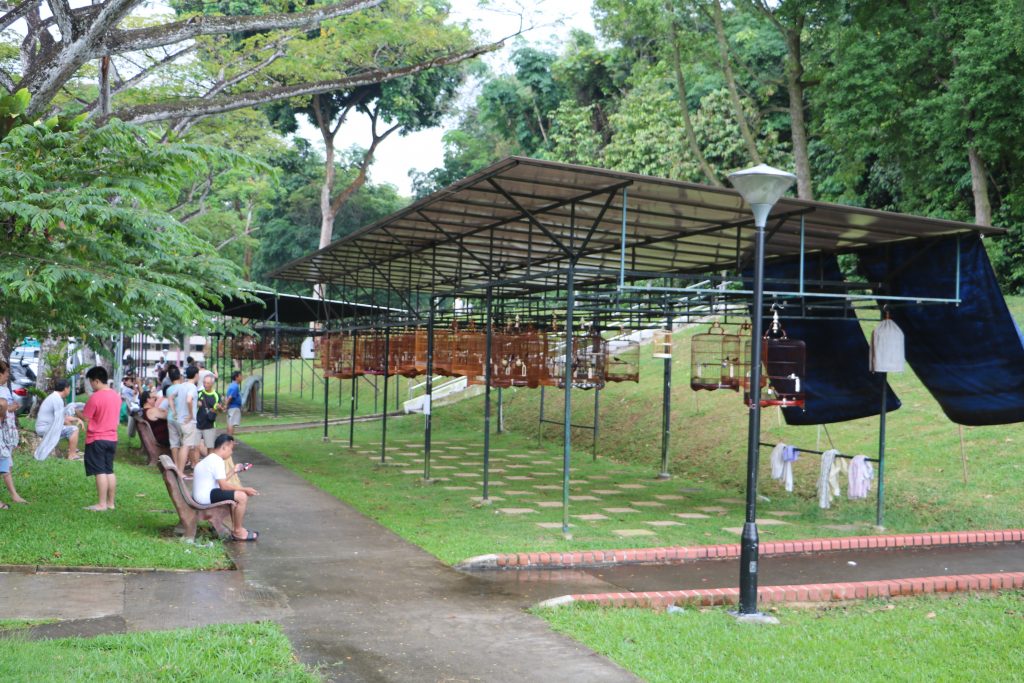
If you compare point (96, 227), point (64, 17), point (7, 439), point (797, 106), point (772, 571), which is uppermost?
point (797, 106)

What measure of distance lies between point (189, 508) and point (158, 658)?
162 inches

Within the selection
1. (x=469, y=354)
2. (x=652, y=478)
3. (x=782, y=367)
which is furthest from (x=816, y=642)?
(x=652, y=478)

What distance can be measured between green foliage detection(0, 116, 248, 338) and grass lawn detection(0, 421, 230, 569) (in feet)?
7.24

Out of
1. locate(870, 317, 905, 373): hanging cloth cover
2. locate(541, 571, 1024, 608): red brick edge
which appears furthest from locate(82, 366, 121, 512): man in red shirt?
locate(870, 317, 905, 373): hanging cloth cover

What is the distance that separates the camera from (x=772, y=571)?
372 inches

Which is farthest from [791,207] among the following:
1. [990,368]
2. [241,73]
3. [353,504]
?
[241,73]

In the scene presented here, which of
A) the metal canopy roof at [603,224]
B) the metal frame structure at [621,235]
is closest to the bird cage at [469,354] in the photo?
the metal frame structure at [621,235]

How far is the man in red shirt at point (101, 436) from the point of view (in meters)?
10.7

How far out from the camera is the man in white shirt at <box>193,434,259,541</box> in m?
10.0

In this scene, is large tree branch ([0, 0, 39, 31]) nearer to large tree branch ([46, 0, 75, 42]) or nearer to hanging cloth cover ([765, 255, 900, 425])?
large tree branch ([46, 0, 75, 42])

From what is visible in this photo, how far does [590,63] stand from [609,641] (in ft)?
118

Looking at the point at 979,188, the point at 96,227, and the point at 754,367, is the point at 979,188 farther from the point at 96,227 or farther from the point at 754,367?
the point at 96,227

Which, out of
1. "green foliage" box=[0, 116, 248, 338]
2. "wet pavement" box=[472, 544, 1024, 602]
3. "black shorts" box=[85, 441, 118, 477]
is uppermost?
"green foliage" box=[0, 116, 248, 338]

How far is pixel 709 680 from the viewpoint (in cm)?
596
